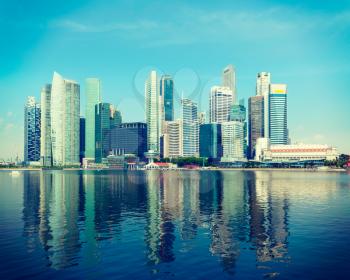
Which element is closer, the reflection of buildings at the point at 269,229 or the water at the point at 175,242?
the water at the point at 175,242

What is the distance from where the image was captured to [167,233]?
5222 cm

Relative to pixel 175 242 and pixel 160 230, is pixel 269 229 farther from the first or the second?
pixel 175 242

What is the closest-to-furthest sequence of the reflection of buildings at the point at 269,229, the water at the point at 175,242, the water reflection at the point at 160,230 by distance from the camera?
the water at the point at 175,242, the water reflection at the point at 160,230, the reflection of buildings at the point at 269,229

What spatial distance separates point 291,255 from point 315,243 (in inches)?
290

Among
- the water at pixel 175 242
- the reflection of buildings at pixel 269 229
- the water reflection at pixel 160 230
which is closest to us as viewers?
the water at pixel 175 242

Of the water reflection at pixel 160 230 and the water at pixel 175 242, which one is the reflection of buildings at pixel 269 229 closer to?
the water reflection at pixel 160 230

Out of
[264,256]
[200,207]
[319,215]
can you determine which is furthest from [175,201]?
[264,256]

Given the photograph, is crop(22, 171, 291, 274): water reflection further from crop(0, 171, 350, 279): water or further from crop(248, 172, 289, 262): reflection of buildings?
crop(0, 171, 350, 279): water

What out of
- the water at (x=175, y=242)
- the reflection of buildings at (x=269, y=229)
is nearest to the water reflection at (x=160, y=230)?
the reflection of buildings at (x=269, y=229)

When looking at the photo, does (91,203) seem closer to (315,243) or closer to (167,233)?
(167,233)

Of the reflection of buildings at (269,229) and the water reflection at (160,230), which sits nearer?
the water reflection at (160,230)

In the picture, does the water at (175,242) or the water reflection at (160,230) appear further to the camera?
the water reflection at (160,230)

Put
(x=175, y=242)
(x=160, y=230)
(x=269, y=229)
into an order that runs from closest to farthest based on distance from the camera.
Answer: (x=175, y=242)
(x=160, y=230)
(x=269, y=229)

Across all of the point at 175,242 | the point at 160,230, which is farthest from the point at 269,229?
the point at 175,242
